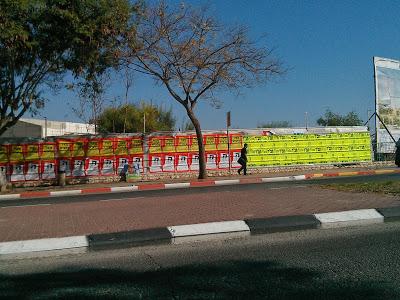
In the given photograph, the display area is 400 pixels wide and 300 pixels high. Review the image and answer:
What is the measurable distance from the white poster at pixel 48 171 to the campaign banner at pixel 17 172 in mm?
Answer: 903

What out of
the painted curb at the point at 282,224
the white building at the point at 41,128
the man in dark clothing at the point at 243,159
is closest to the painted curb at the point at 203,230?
the painted curb at the point at 282,224

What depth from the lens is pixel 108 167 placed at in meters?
21.3

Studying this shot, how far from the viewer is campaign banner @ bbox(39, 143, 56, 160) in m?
20.6

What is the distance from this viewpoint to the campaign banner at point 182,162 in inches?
863

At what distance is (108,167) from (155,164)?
7.33ft

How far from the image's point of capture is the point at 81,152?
68.8 feet

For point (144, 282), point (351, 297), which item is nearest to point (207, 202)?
point (144, 282)

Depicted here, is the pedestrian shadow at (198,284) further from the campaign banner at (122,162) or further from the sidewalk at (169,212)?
the campaign banner at (122,162)

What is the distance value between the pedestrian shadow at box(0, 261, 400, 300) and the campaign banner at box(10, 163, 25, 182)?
1628 centimetres

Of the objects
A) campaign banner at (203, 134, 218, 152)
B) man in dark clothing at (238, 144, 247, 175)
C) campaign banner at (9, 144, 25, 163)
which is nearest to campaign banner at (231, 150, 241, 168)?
campaign banner at (203, 134, 218, 152)

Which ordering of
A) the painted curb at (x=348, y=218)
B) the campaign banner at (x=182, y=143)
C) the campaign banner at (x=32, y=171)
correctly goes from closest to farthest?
the painted curb at (x=348, y=218), the campaign banner at (x=32, y=171), the campaign banner at (x=182, y=143)

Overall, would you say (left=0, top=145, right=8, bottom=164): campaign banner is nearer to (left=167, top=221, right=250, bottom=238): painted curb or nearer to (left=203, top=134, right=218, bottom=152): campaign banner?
(left=203, top=134, right=218, bottom=152): campaign banner

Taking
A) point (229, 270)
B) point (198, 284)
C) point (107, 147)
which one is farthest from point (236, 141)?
point (198, 284)

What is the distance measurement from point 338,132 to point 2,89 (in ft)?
55.8
